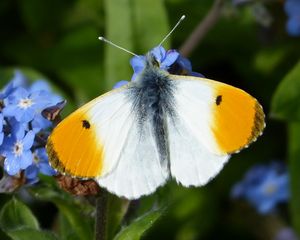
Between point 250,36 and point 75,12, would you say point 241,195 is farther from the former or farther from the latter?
point 75,12

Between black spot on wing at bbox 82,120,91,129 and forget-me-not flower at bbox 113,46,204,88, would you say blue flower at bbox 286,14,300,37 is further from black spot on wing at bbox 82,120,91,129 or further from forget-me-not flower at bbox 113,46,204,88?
black spot on wing at bbox 82,120,91,129

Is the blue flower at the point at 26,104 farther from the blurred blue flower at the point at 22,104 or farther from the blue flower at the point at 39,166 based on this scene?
the blue flower at the point at 39,166

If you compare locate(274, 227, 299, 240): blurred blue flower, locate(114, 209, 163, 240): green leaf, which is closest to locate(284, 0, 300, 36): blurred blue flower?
locate(274, 227, 299, 240): blurred blue flower

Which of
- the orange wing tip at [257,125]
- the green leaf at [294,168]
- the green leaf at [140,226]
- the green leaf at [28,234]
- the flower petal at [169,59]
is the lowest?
the green leaf at [294,168]

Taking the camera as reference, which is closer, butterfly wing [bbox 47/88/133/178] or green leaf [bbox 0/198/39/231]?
butterfly wing [bbox 47/88/133/178]

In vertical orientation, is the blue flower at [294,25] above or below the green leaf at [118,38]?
below

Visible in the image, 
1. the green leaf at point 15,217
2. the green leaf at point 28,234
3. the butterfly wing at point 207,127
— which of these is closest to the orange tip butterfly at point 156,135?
the butterfly wing at point 207,127

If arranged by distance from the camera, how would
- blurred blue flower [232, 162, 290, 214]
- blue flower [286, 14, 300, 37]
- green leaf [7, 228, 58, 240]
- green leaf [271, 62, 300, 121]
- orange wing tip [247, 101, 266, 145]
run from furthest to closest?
1. blurred blue flower [232, 162, 290, 214]
2. blue flower [286, 14, 300, 37]
3. green leaf [271, 62, 300, 121]
4. green leaf [7, 228, 58, 240]
5. orange wing tip [247, 101, 266, 145]

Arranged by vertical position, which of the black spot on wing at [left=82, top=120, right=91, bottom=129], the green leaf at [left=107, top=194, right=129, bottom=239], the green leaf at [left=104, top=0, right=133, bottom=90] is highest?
the black spot on wing at [left=82, top=120, right=91, bottom=129]
